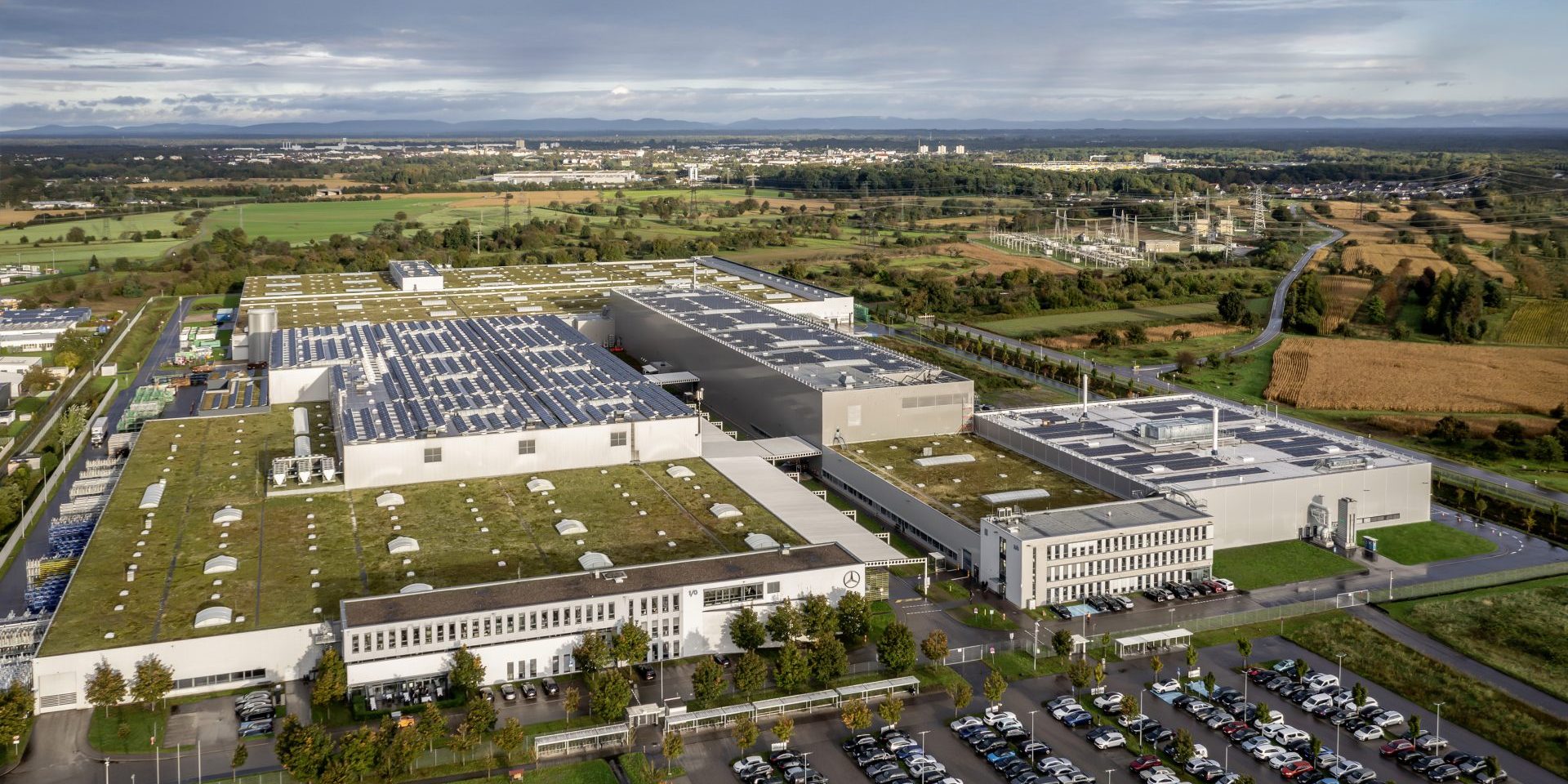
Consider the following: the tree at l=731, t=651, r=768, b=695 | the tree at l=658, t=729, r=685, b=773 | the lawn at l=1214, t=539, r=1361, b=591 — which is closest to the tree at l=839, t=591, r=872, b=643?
the tree at l=731, t=651, r=768, b=695

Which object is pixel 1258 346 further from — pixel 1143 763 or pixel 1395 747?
pixel 1143 763

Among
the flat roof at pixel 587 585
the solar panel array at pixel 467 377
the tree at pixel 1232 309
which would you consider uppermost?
the solar panel array at pixel 467 377

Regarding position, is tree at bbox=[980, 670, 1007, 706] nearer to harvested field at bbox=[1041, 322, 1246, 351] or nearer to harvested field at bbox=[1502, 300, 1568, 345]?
harvested field at bbox=[1041, 322, 1246, 351]

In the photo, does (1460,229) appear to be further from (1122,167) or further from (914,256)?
(1122,167)

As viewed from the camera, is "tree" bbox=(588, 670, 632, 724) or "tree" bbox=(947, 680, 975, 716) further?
"tree" bbox=(947, 680, 975, 716)

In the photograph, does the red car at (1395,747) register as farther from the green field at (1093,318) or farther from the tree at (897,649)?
the green field at (1093,318)

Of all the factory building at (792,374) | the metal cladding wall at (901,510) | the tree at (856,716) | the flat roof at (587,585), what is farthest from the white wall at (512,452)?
the tree at (856,716)

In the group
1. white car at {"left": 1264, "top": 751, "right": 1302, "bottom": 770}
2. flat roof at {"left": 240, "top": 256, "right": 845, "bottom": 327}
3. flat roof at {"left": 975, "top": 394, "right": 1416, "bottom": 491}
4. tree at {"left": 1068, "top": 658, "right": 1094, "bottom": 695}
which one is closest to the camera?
white car at {"left": 1264, "top": 751, "right": 1302, "bottom": 770}
